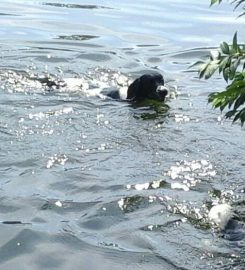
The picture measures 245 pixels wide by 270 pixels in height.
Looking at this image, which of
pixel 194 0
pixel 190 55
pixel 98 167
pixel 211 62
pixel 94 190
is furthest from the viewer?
pixel 194 0

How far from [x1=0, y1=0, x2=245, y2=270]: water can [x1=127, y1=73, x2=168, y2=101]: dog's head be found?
0.53 feet

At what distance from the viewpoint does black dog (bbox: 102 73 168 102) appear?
9.32 metres

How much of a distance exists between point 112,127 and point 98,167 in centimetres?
140

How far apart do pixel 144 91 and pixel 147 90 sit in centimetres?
4

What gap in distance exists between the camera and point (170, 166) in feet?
21.7

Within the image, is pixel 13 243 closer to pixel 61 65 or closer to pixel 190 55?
pixel 61 65

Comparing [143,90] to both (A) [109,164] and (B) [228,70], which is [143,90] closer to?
(A) [109,164]

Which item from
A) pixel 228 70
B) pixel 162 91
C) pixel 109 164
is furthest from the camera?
pixel 162 91

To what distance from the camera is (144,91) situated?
30.9 feet

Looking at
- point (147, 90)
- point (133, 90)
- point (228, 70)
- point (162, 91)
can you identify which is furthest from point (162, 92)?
point (228, 70)

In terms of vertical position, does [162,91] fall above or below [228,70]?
below

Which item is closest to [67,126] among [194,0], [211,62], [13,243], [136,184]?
[136,184]

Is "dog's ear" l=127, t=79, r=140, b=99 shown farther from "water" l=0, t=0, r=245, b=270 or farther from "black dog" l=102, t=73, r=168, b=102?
"water" l=0, t=0, r=245, b=270

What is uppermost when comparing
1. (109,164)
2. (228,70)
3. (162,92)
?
(228,70)
